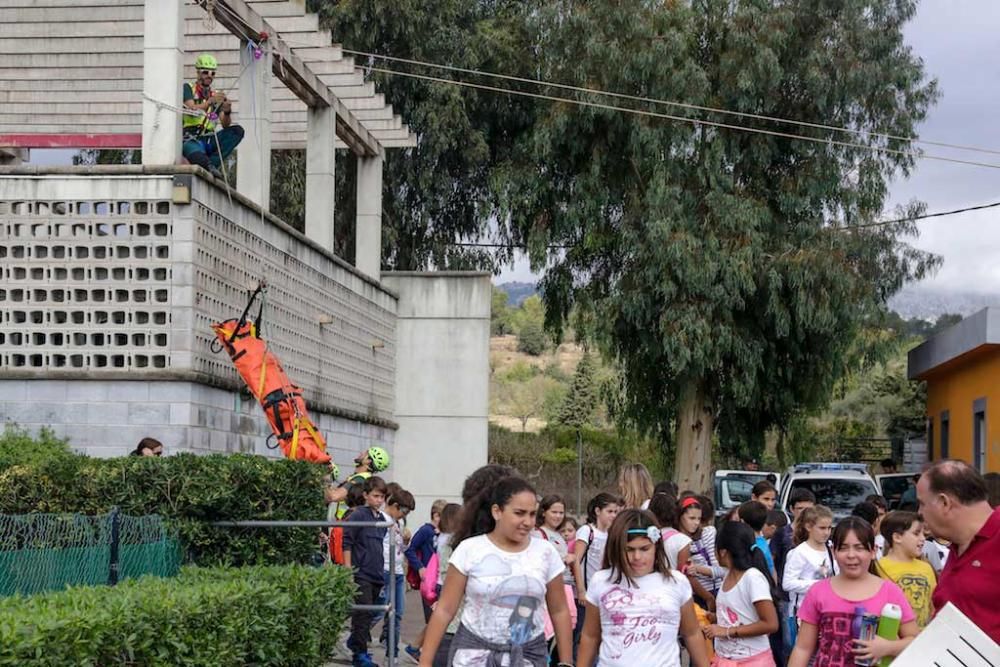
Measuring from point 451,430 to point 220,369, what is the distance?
416 inches

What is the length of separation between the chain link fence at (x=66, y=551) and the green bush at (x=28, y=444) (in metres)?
1.79

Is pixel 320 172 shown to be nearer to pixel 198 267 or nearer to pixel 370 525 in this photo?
pixel 198 267

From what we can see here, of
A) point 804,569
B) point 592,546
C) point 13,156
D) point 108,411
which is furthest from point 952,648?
point 13,156

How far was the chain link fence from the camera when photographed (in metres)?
9.73

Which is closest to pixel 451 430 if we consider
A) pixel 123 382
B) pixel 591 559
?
pixel 123 382

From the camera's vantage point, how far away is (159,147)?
631 inches

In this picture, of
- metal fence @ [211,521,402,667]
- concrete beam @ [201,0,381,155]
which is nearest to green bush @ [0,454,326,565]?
metal fence @ [211,521,402,667]

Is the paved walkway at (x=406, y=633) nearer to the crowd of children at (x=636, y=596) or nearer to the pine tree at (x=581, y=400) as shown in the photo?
the crowd of children at (x=636, y=596)

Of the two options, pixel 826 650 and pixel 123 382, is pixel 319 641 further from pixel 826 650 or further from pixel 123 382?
pixel 123 382

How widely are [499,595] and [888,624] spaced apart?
6.35 ft

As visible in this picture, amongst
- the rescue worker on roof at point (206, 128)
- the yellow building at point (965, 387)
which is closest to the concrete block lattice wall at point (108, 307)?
the rescue worker on roof at point (206, 128)

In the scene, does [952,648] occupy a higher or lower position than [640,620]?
higher

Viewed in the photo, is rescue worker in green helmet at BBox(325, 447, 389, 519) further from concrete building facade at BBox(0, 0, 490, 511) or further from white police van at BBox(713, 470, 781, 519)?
white police van at BBox(713, 470, 781, 519)

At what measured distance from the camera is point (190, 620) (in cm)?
877
